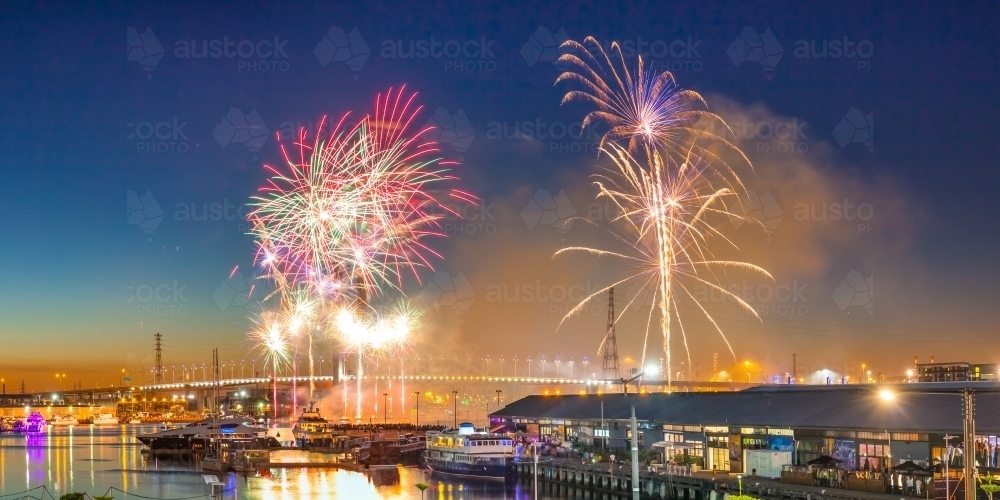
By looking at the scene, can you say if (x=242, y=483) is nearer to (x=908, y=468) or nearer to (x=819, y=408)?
(x=819, y=408)

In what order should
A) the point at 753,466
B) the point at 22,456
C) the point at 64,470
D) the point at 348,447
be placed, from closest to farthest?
the point at 753,466 → the point at 64,470 → the point at 348,447 → the point at 22,456

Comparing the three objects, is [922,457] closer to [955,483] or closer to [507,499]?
[955,483]

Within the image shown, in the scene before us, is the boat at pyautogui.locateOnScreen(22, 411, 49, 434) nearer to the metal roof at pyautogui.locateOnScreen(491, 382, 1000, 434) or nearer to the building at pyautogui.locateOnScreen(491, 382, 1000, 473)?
the metal roof at pyautogui.locateOnScreen(491, 382, 1000, 434)

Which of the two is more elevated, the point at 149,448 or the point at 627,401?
the point at 627,401

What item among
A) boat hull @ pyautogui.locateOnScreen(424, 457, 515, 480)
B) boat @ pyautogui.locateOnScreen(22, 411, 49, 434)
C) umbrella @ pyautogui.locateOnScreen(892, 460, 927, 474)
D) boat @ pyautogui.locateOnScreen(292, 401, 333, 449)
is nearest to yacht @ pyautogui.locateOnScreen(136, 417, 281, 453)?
boat @ pyautogui.locateOnScreen(292, 401, 333, 449)

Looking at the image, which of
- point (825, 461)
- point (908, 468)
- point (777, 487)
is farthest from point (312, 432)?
point (908, 468)

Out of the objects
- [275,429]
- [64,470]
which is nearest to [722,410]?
[64,470]

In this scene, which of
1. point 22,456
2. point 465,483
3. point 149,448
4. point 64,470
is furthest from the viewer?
point 149,448
